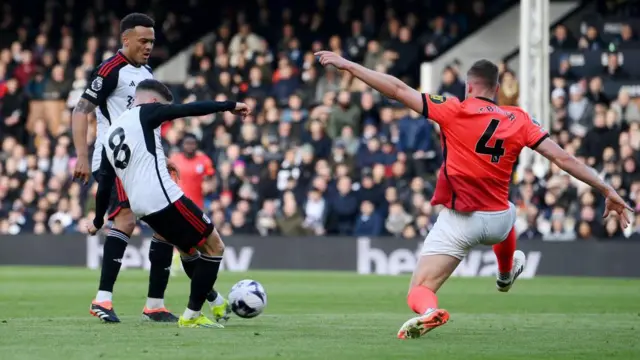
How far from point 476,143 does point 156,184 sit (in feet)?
7.98

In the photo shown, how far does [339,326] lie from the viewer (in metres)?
11.0

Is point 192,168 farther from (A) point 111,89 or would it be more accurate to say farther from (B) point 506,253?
(B) point 506,253

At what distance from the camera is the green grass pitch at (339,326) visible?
8.73 metres

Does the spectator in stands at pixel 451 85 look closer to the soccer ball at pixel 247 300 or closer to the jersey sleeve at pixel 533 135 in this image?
the soccer ball at pixel 247 300

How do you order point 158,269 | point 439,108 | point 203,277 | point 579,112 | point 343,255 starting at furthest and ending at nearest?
point 579,112, point 343,255, point 158,269, point 203,277, point 439,108

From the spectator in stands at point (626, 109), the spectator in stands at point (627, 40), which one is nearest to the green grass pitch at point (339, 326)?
the spectator in stands at point (626, 109)

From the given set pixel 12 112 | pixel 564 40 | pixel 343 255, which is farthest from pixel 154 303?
pixel 12 112

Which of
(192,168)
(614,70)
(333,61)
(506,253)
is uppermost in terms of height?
(614,70)

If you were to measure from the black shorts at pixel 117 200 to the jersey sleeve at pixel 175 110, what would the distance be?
1021 mm

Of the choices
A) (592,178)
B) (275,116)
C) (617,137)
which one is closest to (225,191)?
(275,116)

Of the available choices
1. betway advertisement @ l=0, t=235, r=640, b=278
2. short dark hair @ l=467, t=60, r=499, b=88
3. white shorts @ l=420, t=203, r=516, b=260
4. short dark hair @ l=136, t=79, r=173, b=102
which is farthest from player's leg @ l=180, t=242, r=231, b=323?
betway advertisement @ l=0, t=235, r=640, b=278

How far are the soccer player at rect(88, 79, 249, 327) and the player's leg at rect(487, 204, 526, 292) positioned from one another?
206 centimetres

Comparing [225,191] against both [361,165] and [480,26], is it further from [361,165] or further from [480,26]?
[480,26]

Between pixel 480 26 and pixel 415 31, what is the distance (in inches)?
57.5
